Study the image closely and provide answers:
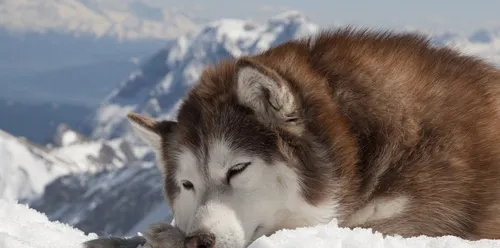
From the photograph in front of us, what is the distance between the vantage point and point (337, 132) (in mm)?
5488

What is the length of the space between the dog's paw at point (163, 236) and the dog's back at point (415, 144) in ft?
4.40

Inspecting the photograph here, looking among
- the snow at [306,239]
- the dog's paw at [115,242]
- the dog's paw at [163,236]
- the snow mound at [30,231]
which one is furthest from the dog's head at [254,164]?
the snow mound at [30,231]

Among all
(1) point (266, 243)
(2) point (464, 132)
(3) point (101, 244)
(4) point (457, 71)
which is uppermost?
(4) point (457, 71)

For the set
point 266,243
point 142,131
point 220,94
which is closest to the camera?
point 266,243

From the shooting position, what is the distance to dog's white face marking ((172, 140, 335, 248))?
5.29m

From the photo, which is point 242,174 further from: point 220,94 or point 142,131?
point 142,131

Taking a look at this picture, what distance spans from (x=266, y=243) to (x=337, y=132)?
4.38ft

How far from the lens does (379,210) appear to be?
5598 mm

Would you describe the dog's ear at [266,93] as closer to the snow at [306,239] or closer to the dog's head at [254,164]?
the dog's head at [254,164]

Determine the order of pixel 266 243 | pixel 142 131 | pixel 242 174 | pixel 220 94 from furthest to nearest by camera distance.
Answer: pixel 142 131
pixel 220 94
pixel 242 174
pixel 266 243

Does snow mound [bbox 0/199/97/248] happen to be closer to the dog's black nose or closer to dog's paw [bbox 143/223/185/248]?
dog's paw [bbox 143/223/185/248]

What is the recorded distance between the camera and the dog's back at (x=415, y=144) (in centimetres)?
551

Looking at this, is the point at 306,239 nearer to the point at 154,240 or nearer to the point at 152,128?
the point at 154,240

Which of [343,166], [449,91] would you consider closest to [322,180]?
[343,166]
